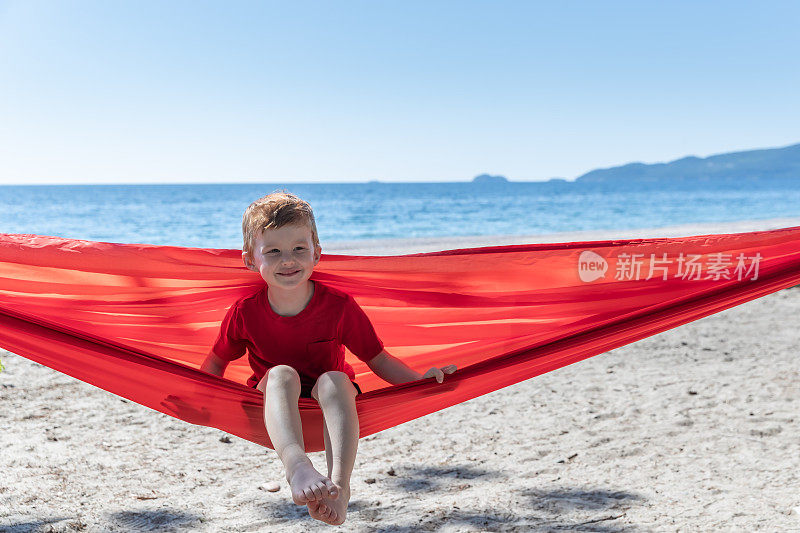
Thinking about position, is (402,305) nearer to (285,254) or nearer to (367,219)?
(285,254)

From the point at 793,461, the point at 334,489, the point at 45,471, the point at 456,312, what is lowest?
the point at 45,471

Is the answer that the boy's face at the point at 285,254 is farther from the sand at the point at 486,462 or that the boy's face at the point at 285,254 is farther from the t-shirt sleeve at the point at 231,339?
the sand at the point at 486,462

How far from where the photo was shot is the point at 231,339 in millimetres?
2029

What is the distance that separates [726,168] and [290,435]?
9679 cm

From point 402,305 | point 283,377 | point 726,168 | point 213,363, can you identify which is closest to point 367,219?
A: point 402,305

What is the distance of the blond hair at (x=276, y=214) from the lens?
1.79m

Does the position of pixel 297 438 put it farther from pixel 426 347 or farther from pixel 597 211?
pixel 597 211

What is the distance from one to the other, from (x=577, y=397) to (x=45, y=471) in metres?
2.48

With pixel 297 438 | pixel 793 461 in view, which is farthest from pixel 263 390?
pixel 793 461

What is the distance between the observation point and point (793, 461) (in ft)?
8.92

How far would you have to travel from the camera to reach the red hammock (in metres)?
1.90
